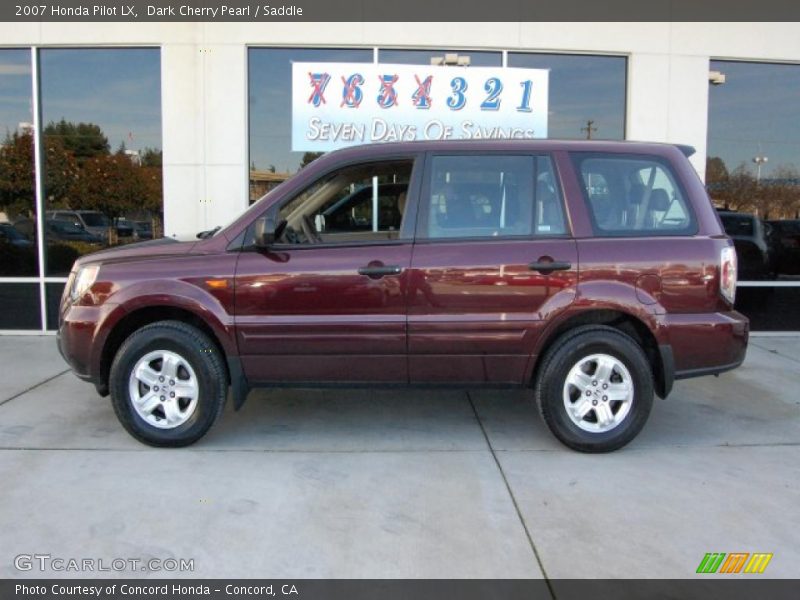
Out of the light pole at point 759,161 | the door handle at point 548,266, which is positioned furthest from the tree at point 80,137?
the light pole at point 759,161

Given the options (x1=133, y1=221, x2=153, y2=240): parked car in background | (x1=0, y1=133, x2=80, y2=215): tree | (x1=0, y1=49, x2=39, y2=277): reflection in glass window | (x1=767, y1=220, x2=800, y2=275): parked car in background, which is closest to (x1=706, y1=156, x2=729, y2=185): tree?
(x1=767, y1=220, x2=800, y2=275): parked car in background

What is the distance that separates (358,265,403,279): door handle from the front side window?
0.23 meters

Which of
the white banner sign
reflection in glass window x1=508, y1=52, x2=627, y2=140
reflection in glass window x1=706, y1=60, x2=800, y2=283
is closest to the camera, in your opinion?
the white banner sign

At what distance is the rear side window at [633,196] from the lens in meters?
4.42

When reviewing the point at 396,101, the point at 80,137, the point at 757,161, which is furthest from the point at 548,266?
the point at 80,137

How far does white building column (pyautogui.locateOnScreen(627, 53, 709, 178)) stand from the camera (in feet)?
26.8

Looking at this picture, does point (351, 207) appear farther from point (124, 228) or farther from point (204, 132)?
point (124, 228)

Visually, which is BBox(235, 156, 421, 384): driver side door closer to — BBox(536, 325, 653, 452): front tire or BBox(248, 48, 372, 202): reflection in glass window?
BBox(536, 325, 653, 452): front tire

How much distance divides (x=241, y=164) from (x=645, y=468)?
565 cm

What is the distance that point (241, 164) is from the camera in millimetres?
8008

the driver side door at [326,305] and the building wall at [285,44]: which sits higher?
the building wall at [285,44]
